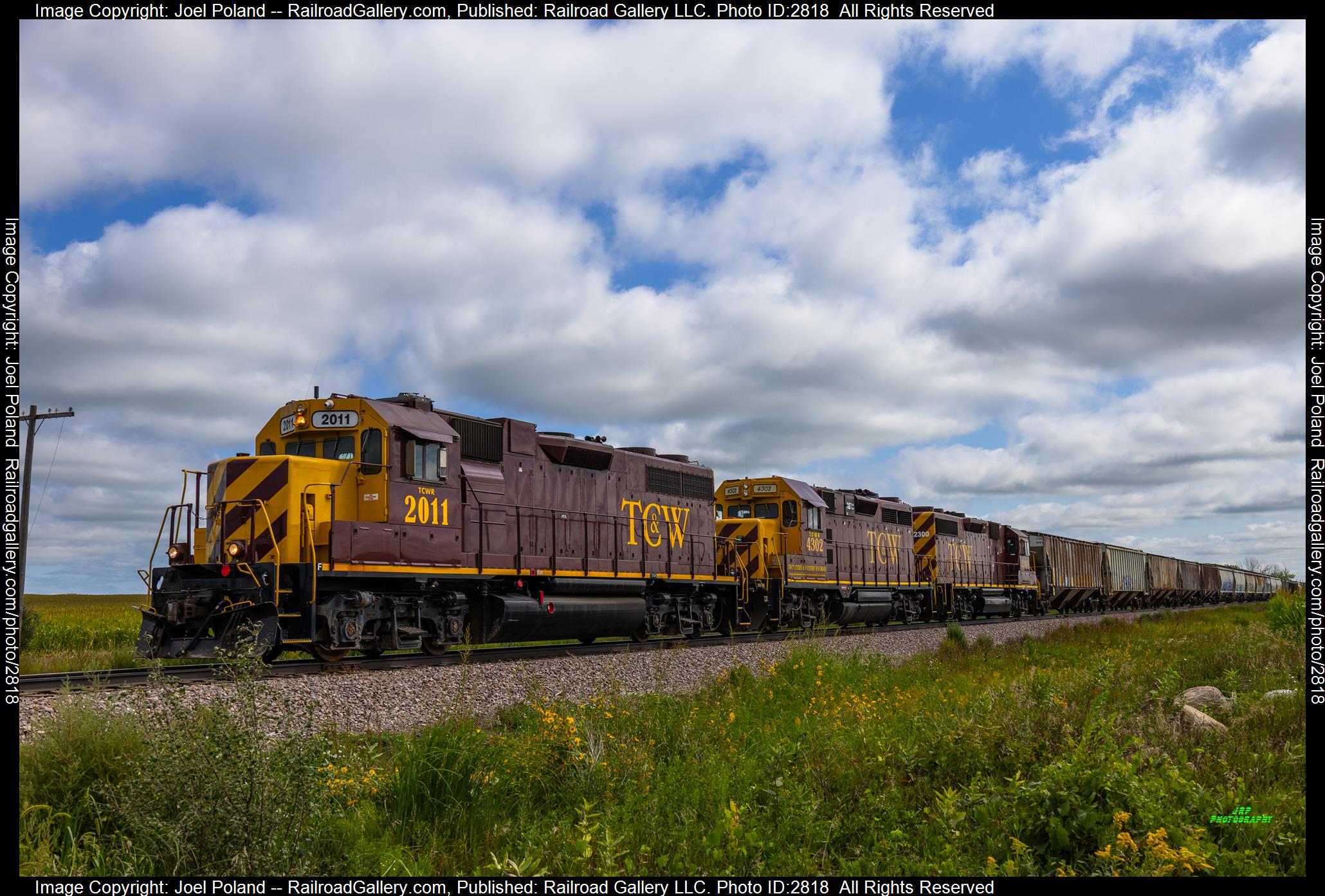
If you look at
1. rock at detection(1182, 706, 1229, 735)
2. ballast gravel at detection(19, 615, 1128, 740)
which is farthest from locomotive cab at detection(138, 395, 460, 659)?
rock at detection(1182, 706, 1229, 735)

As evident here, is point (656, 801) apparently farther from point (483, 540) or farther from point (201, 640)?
point (483, 540)

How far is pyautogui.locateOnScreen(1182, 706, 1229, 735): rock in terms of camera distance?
311 inches

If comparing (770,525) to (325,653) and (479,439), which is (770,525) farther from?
(325,653)

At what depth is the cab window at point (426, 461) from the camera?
44.5 feet

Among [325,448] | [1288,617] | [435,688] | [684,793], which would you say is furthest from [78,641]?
[1288,617]

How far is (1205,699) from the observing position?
9.93 meters

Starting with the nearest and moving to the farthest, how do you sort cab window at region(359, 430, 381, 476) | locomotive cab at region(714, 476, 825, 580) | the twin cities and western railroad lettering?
cab window at region(359, 430, 381, 476) < the twin cities and western railroad lettering < locomotive cab at region(714, 476, 825, 580)

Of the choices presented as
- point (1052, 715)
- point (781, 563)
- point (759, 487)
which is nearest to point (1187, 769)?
point (1052, 715)

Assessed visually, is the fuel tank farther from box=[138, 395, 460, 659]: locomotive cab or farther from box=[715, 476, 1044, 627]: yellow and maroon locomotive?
box=[715, 476, 1044, 627]: yellow and maroon locomotive

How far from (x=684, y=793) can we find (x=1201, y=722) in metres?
4.95

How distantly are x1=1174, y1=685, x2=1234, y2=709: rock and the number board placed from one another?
11288 millimetres

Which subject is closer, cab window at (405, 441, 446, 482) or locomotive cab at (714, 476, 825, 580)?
cab window at (405, 441, 446, 482)
